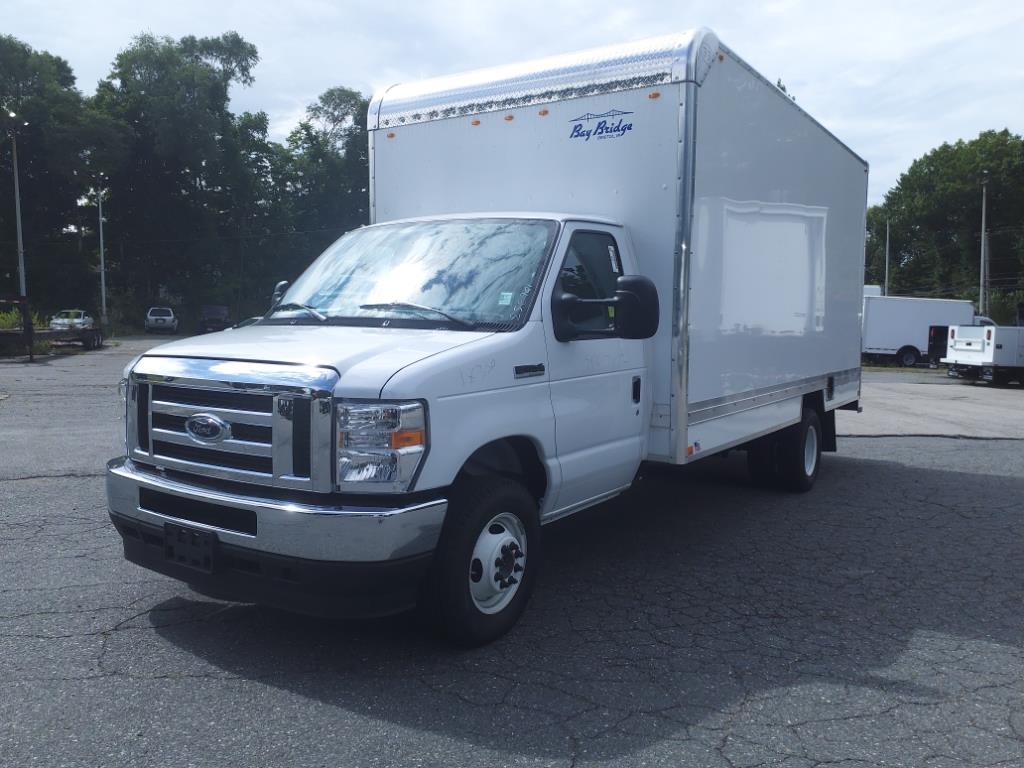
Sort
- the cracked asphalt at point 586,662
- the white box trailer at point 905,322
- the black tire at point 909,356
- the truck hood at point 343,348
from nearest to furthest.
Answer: the cracked asphalt at point 586,662 < the truck hood at point 343,348 < the white box trailer at point 905,322 < the black tire at point 909,356

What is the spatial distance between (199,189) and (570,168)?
59.6 m

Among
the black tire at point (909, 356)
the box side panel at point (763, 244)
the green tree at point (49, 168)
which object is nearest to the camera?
the box side panel at point (763, 244)

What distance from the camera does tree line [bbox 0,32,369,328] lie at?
2068 inches

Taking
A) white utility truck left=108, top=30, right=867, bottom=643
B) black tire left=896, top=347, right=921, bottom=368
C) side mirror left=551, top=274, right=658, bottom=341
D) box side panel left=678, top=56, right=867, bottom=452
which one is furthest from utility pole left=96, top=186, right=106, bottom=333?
side mirror left=551, top=274, right=658, bottom=341

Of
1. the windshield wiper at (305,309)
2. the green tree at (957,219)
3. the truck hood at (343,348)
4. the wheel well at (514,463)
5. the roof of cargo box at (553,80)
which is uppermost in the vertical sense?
the green tree at (957,219)

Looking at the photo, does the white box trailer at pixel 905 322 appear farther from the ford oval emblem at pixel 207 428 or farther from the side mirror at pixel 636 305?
the ford oval emblem at pixel 207 428

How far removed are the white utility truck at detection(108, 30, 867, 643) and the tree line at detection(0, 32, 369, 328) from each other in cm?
5106

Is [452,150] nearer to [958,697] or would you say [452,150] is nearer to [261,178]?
[958,697]

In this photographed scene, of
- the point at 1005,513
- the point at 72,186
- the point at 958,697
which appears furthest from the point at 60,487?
the point at 72,186

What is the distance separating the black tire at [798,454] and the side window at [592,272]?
3537mm

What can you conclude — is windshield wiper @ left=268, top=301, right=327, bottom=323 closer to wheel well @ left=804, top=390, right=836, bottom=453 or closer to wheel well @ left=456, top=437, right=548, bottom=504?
wheel well @ left=456, top=437, right=548, bottom=504

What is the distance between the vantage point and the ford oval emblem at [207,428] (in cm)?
416

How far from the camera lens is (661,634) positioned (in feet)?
15.6

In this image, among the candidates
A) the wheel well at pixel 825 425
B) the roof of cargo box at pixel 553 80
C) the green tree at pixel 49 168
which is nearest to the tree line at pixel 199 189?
the green tree at pixel 49 168
